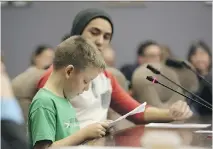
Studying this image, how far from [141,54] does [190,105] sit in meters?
0.83

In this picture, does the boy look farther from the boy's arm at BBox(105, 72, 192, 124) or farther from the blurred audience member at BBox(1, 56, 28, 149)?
the boy's arm at BBox(105, 72, 192, 124)

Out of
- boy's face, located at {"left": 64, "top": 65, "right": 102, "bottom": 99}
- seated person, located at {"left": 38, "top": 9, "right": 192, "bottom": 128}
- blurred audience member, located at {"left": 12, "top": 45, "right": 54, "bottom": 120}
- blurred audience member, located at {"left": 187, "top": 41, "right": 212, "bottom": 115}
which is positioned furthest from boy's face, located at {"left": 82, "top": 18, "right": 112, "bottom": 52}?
blurred audience member, located at {"left": 187, "top": 41, "right": 212, "bottom": 115}

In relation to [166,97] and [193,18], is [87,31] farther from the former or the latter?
[193,18]

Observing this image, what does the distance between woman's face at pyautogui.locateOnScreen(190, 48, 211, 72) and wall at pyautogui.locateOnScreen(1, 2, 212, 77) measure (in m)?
0.20

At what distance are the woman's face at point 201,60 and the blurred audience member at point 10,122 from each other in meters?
1.12

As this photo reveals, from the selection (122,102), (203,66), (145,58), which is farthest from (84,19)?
(203,66)

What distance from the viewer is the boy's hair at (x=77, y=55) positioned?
45.8 inches

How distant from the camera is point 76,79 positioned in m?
1.16

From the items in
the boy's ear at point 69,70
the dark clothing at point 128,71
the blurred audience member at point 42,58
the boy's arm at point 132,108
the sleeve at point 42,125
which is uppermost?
the boy's ear at point 69,70

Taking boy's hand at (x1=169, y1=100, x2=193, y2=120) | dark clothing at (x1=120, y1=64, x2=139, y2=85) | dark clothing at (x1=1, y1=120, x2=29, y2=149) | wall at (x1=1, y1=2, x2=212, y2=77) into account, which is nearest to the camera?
dark clothing at (x1=1, y1=120, x2=29, y2=149)

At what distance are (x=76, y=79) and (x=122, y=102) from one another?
1.51ft

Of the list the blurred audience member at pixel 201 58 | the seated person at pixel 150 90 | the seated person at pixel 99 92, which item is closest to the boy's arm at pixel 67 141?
the seated person at pixel 99 92

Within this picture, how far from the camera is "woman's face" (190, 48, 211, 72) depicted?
2.21 m

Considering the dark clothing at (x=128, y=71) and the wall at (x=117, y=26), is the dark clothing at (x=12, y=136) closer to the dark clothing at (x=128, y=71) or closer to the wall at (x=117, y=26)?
the wall at (x=117, y=26)
